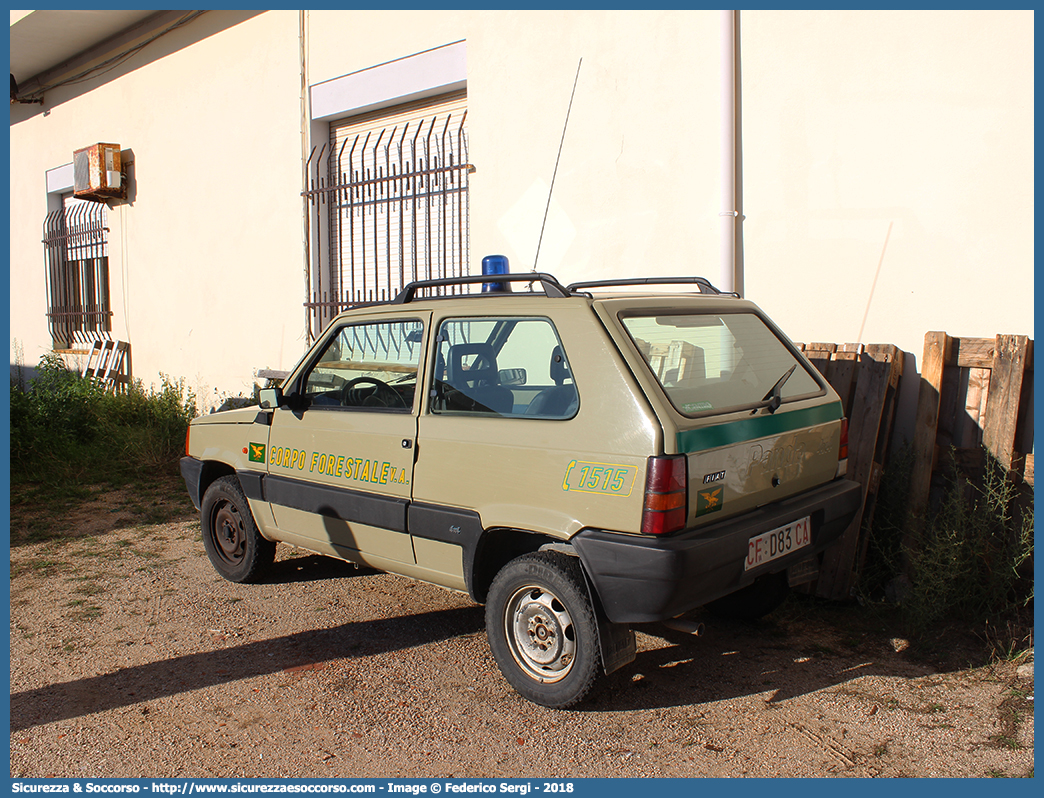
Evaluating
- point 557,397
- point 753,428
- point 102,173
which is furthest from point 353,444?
point 102,173

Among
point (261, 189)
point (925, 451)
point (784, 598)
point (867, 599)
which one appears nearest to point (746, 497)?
point (784, 598)

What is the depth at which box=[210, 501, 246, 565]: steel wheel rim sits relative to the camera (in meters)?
4.91

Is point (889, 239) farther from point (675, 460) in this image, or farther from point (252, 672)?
point (252, 672)

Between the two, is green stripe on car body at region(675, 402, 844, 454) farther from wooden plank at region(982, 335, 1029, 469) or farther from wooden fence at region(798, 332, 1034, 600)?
wooden plank at region(982, 335, 1029, 469)

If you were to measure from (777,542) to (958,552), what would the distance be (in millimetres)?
1285

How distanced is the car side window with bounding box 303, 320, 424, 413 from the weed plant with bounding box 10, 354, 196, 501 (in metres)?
4.23

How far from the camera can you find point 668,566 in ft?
9.60

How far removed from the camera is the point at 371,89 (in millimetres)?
7711

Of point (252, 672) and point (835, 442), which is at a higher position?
point (835, 442)

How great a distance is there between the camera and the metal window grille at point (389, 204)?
7.39m

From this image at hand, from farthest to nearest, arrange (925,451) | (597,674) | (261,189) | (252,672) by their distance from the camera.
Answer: (261,189) < (925,451) < (252,672) < (597,674)

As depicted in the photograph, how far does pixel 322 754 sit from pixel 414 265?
5.25m

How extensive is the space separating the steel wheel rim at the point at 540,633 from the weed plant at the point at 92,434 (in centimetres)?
544

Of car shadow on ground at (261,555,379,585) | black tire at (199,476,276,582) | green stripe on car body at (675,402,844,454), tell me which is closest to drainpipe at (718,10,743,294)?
green stripe on car body at (675,402,844,454)
